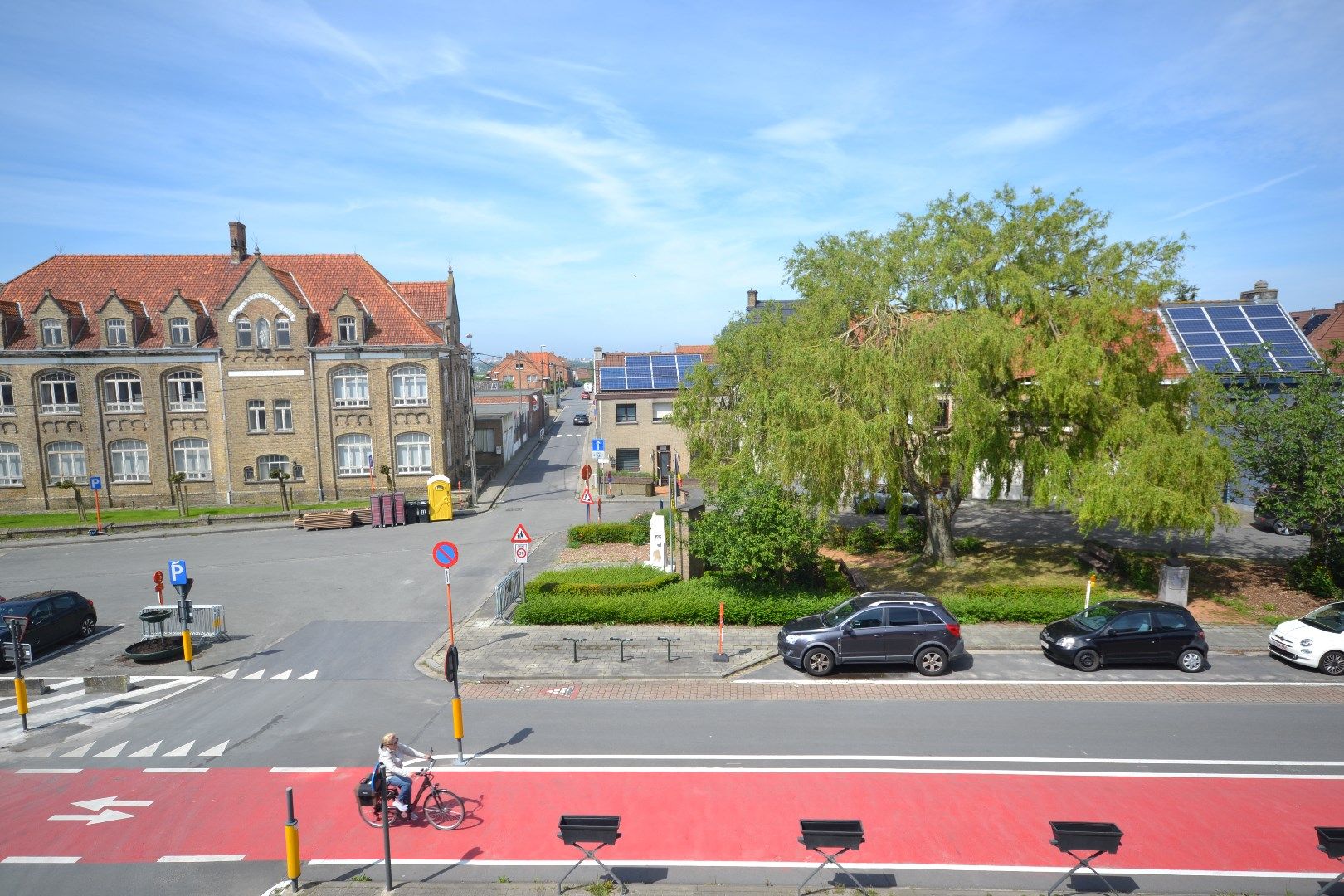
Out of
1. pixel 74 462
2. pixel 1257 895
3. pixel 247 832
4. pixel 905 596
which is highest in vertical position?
pixel 74 462

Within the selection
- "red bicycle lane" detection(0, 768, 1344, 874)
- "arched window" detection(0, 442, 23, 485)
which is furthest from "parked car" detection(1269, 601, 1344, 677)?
"arched window" detection(0, 442, 23, 485)

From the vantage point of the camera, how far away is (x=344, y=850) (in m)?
10.8

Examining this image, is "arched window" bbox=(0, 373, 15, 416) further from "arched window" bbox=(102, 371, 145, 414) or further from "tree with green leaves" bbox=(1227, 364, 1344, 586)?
"tree with green leaves" bbox=(1227, 364, 1344, 586)


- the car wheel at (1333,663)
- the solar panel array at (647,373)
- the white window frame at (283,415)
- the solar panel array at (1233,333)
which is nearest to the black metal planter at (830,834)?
the car wheel at (1333,663)

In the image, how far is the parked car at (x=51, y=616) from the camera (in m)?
19.1

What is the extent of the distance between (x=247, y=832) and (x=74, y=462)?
40333 mm

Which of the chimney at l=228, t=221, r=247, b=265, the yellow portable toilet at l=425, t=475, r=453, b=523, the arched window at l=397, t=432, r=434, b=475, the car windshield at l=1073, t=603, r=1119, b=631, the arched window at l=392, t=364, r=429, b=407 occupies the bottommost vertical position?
the car windshield at l=1073, t=603, r=1119, b=631

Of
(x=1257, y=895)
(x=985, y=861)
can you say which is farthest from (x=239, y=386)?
(x=1257, y=895)

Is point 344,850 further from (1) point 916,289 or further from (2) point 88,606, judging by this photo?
(1) point 916,289

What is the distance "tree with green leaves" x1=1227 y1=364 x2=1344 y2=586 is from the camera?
20.9 m

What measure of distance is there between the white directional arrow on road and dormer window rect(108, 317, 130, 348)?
3673 cm

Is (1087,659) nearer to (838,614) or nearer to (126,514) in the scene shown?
(838,614)

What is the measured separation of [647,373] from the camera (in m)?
46.7

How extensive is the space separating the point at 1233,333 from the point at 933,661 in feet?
88.2
